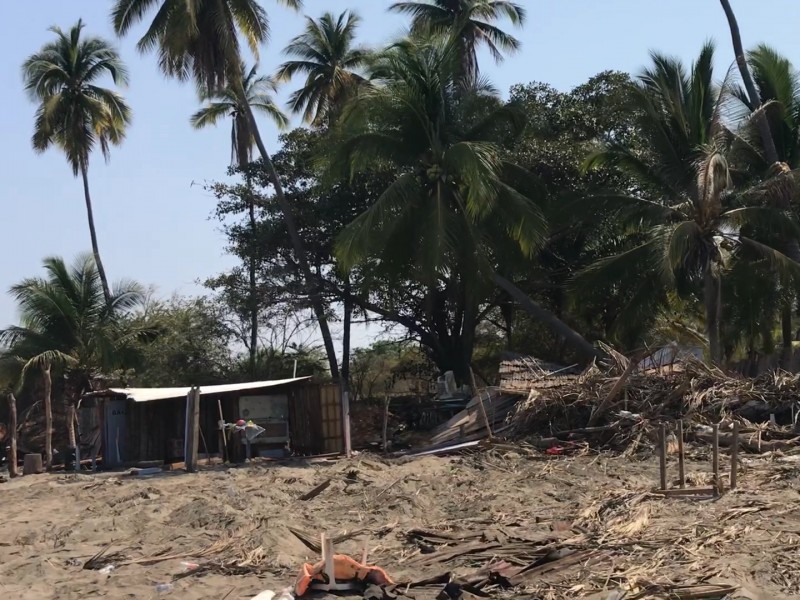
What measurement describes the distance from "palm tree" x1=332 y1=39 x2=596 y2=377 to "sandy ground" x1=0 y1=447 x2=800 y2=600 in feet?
18.2

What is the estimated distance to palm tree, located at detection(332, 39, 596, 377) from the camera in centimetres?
1988

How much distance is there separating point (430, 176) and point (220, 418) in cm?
652

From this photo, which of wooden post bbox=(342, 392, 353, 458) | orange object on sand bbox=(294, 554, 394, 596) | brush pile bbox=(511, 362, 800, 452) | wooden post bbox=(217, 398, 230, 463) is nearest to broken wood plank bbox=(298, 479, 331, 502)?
wooden post bbox=(342, 392, 353, 458)

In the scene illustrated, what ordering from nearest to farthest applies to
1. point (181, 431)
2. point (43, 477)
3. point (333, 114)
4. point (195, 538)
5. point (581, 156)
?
point (195, 538) → point (43, 477) → point (181, 431) → point (581, 156) → point (333, 114)

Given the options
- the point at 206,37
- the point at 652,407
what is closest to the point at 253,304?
the point at 206,37

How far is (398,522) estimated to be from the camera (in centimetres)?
1154

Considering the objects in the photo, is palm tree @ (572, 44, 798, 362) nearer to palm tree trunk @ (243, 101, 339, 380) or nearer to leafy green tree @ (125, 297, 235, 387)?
palm tree trunk @ (243, 101, 339, 380)

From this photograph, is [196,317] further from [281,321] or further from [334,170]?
[334,170]

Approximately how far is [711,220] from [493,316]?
11773 mm

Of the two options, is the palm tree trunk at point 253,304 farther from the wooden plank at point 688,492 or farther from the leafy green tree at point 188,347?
the wooden plank at point 688,492

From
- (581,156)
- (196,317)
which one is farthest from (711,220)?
(196,317)

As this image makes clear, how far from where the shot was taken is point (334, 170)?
20.8m

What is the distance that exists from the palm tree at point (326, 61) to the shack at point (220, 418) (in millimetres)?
11643

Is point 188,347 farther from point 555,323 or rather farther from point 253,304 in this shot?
point 555,323
